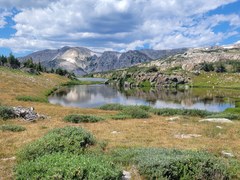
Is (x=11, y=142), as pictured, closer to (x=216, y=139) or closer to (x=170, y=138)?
(x=170, y=138)

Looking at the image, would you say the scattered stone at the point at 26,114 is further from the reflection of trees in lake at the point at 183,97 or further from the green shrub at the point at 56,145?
the reflection of trees in lake at the point at 183,97

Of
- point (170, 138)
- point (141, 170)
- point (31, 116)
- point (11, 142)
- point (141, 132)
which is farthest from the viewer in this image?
point (31, 116)

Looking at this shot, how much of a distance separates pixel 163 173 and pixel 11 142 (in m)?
12.1

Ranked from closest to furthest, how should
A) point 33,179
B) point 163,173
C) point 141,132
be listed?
point 33,179 < point 163,173 < point 141,132

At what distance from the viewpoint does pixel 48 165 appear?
11.3 meters

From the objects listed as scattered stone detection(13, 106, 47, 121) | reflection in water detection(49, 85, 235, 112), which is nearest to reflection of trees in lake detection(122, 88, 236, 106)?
reflection in water detection(49, 85, 235, 112)

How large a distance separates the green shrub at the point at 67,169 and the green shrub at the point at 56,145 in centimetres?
278

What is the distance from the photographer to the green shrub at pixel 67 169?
1069 centimetres

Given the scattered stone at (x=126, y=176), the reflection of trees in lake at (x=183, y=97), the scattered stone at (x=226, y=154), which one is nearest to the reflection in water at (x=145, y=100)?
the reflection of trees in lake at (x=183, y=97)

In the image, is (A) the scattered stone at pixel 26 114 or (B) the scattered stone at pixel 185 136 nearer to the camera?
(B) the scattered stone at pixel 185 136

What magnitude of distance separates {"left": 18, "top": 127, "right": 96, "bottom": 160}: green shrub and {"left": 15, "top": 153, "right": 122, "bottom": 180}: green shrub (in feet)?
9.12

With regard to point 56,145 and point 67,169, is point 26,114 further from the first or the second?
point 67,169

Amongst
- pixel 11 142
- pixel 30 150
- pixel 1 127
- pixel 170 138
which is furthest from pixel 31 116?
pixel 30 150

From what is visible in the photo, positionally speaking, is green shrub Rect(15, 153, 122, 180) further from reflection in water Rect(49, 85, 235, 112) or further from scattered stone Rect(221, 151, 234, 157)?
reflection in water Rect(49, 85, 235, 112)
